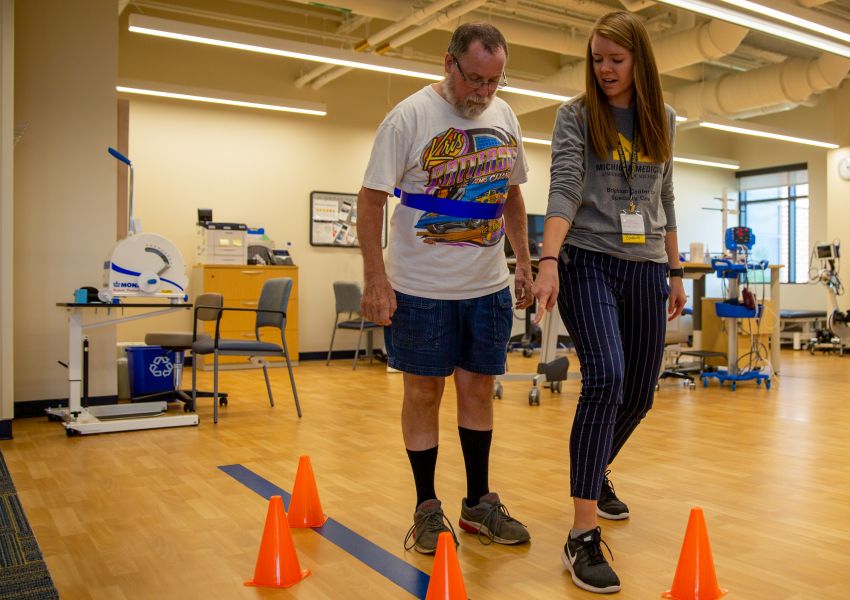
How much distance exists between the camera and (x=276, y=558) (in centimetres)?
188

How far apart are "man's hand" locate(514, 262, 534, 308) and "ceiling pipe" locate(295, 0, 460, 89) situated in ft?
16.1

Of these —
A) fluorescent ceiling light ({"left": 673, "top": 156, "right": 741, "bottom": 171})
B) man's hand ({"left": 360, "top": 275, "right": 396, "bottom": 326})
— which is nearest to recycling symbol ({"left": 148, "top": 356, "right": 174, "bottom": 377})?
man's hand ({"left": 360, "top": 275, "right": 396, "bottom": 326})

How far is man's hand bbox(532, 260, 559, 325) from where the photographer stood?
1.77 metres

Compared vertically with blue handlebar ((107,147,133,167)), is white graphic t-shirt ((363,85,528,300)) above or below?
below

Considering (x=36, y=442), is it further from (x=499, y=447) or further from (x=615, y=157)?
(x=615, y=157)

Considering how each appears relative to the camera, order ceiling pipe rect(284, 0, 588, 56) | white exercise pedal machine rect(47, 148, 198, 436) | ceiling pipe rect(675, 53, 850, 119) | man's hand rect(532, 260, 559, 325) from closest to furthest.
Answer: man's hand rect(532, 260, 559, 325), white exercise pedal machine rect(47, 148, 198, 436), ceiling pipe rect(284, 0, 588, 56), ceiling pipe rect(675, 53, 850, 119)

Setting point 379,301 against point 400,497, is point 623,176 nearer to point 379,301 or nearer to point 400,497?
point 379,301

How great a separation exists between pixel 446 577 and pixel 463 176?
3.18 feet

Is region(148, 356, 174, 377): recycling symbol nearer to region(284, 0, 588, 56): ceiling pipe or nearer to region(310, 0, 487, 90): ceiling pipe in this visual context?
region(284, 0, 588, 56): ceiling pipe

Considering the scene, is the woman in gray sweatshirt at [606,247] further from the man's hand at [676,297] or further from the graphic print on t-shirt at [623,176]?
the man's hand at [676,297]

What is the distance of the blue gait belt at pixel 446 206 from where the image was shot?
79.4 inches

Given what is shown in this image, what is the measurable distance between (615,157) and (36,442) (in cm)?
315

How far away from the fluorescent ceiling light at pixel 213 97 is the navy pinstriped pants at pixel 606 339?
6232 millimetres

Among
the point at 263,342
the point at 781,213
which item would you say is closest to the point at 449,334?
the point at 263,342
